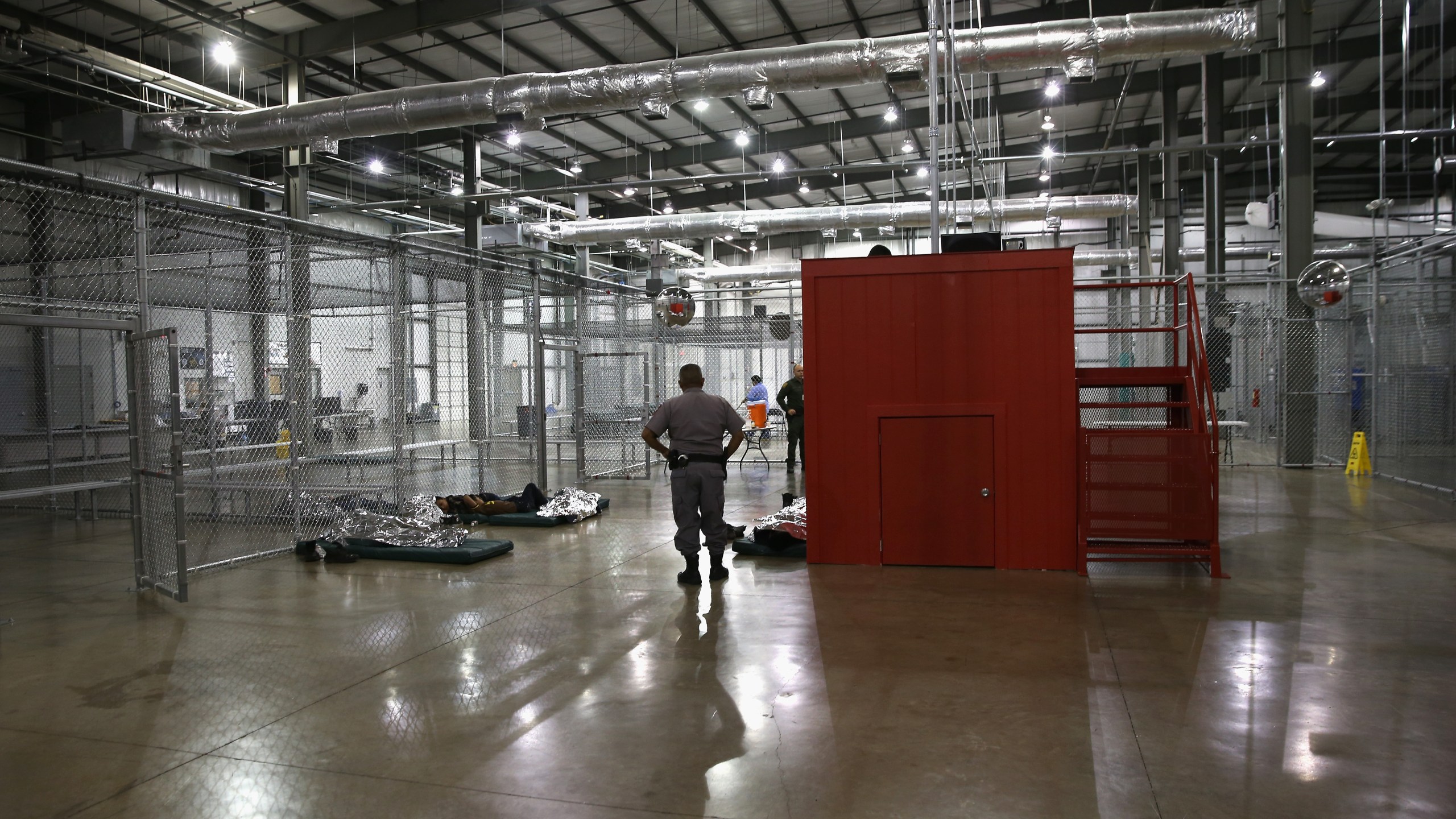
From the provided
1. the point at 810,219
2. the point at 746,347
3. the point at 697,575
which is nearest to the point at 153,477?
the point at 697,575

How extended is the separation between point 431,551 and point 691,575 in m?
2.67

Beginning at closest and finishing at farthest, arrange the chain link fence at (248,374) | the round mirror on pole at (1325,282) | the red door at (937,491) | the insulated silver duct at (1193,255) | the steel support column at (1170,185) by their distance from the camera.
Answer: the red door at (937,491) < the chain link fence at (248,374) < the round mirror on pole at (1325,282) < the insulated silver duct at (1193,255) < the steel support column at (1170,185)

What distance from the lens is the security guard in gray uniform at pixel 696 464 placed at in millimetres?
7020

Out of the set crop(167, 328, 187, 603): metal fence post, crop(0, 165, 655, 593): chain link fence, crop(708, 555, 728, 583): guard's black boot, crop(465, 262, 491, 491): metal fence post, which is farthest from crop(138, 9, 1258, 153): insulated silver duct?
crop(708, 555, 728, 583): guard's black boot

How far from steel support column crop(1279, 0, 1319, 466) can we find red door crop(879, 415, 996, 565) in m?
9.20

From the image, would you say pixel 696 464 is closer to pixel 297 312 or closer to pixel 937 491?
pixel 937 491

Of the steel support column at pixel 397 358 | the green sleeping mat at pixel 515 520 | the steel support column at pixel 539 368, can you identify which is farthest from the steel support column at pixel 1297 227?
the steel support column at pixel 397 358

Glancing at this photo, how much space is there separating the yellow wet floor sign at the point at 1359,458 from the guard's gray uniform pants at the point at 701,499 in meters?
11.6

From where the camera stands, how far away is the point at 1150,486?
6988 mm

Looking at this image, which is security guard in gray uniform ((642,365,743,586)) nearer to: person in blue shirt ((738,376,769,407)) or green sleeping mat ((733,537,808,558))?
green sleeping mat ((733,537,808,558))

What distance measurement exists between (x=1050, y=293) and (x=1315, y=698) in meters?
3.72

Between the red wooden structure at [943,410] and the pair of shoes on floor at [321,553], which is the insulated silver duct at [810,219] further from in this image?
the pair of shoes on floor at [321,553]

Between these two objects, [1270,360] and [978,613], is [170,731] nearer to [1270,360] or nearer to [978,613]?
[978,613]

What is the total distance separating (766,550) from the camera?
796 cm
